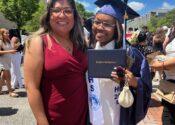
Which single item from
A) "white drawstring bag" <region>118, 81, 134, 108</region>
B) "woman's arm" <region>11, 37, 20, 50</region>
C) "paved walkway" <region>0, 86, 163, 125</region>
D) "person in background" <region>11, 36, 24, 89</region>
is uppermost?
"white drawstring bag" <region>118, 81, 134, 108</region>

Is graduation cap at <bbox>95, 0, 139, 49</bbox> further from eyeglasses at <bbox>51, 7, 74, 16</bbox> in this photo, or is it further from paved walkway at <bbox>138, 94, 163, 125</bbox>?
paved walkway at <bbox>138, 94, 163, 125</bbox>

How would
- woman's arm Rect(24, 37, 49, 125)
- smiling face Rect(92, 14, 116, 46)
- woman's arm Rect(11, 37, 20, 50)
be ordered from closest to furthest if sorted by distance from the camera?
woman's arm Rect(24, 37, 49, 125) < smiling face Rect(92, 14, 116, 46) < woman's arm Rect(11, 37, 20, 50)

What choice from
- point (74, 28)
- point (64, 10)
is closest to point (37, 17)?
point (74, 28)

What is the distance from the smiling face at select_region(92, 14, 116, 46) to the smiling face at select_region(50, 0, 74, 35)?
22 centimetres

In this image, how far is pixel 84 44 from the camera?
304cm

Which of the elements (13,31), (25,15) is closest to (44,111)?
(13,31)

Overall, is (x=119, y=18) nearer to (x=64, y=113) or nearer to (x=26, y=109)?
(x=64, y=113)

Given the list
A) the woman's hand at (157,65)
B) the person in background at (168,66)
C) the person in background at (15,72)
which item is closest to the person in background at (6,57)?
the person in background at (15,72)

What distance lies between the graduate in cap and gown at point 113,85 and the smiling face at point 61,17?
212mm

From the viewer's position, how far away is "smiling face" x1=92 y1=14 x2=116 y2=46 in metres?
2.86

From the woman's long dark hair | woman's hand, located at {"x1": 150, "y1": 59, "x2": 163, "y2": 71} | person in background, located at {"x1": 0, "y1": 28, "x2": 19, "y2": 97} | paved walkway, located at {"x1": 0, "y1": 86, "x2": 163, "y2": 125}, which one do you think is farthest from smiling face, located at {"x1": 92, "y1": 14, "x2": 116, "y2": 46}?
person in background, located at {"x1": 0, "y1": 28, "x2": 19, "y2": 97}

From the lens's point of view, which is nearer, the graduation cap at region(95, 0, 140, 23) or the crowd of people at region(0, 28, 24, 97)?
the graduation cap at region(95, 0, 140, 23)

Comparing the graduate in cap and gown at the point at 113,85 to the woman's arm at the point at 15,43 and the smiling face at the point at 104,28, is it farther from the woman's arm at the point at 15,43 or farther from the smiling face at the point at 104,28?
the woman's arm at the point at 15,43

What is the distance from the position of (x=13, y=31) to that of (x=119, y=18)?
7.58 metres
